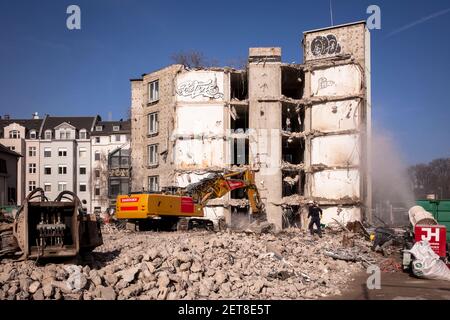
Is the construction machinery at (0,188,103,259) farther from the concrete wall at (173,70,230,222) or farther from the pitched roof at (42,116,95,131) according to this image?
the pitched roof at (42,116,95,131)

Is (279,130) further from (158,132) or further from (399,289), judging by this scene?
(399,289)

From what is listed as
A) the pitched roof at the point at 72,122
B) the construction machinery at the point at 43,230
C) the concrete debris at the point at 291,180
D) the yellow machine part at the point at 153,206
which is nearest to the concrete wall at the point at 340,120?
the concrete debris at the point at 291,180

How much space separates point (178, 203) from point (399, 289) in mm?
13189

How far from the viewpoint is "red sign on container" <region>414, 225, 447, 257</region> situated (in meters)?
16.9

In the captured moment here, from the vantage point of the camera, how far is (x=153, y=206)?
76.8 ft

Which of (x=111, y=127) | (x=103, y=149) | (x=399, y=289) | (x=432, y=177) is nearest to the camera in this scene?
(x=399, y=289)

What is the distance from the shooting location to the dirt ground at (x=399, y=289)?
12773 mm

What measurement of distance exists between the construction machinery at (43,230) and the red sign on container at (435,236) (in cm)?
1165

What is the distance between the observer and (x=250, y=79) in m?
37.7

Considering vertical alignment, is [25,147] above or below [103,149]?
above

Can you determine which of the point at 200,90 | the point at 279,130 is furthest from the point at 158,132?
the point at 279,130

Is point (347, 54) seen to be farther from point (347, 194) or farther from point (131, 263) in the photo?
point (131, 263)

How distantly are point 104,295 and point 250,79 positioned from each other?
29.2 m

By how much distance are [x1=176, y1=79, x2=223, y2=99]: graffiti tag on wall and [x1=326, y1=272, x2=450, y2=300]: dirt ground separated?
2367 centimetres
